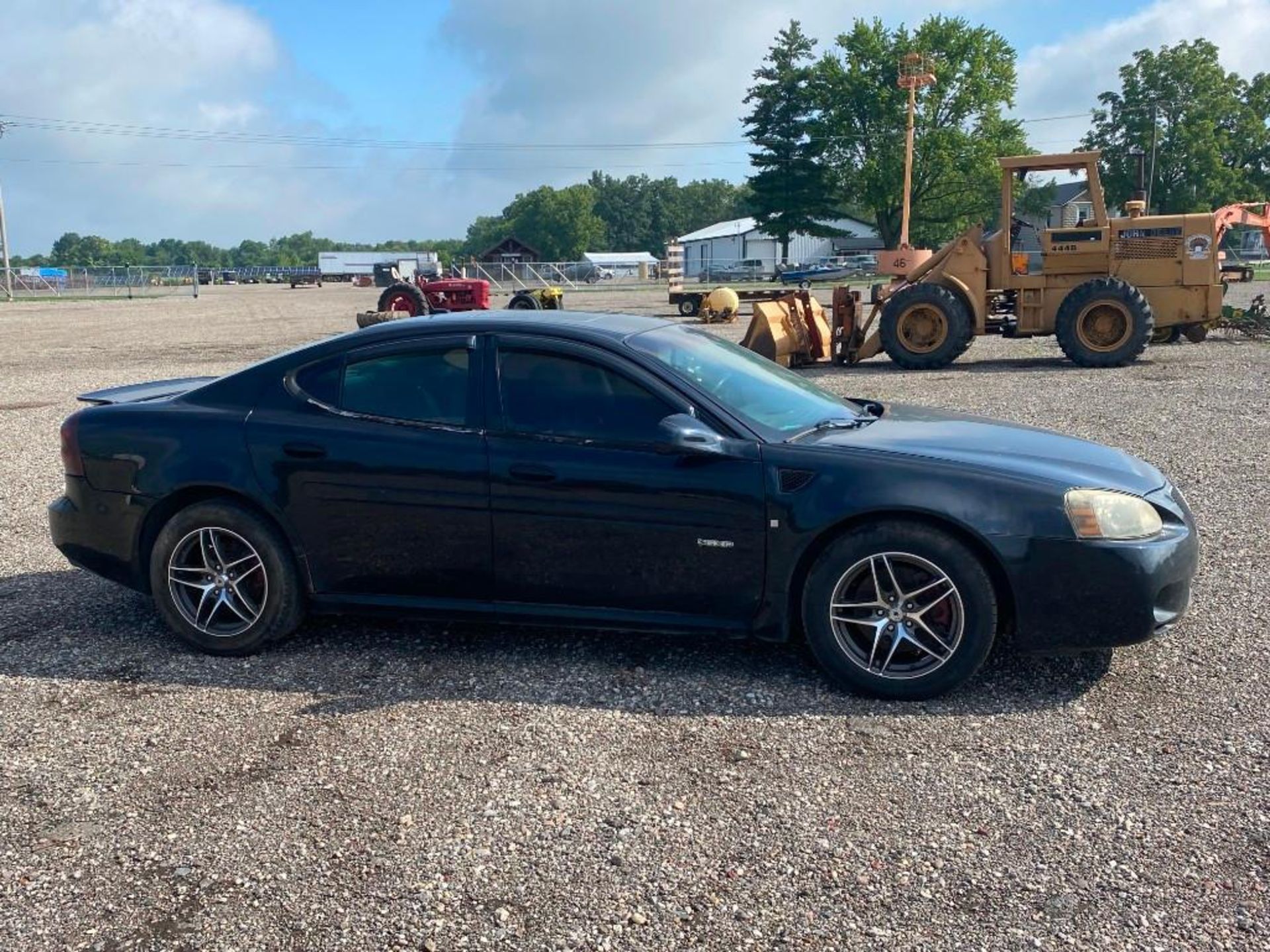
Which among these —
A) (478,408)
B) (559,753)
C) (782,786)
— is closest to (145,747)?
(559,753)

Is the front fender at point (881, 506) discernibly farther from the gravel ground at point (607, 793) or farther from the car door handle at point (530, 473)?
the car door handle at point (530, 473)

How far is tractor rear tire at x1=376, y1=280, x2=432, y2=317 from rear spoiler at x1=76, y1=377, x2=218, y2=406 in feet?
68.3

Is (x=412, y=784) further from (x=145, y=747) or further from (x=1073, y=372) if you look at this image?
(x=1073, y=372)

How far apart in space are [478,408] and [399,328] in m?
0.57

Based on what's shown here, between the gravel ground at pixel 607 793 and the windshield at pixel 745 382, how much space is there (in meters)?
1.04

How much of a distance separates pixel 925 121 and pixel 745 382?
235ft

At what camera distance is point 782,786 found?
3.52 metres

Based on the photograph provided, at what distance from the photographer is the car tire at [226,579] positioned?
472 centimetres

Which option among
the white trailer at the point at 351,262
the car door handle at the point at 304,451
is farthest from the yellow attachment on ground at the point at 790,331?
the white trailer at the point at 351,262

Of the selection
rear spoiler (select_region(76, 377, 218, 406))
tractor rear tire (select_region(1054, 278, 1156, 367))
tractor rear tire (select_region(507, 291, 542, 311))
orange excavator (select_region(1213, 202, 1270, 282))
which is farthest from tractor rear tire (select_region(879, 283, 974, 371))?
tractor rear tire (select_region(507, 291, 542, 311))

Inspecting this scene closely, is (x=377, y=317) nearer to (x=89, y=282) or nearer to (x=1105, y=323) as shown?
(x=1105, y=323)

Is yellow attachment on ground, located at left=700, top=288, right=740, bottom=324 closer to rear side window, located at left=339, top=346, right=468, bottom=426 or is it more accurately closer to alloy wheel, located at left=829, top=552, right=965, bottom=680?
rear side window, located at left=339, top=346, right=468, bottom=426

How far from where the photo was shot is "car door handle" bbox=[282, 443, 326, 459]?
4.62m

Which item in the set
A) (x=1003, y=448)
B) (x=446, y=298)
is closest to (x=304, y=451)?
(x=1003, y=448)
